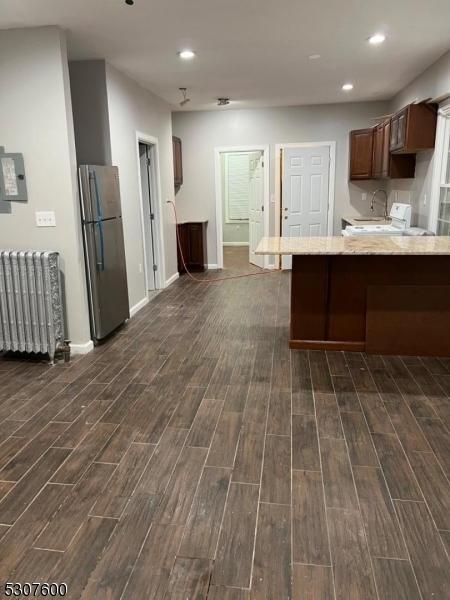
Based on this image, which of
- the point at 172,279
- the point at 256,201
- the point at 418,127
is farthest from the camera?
the point at 256,201

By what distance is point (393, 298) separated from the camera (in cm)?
372

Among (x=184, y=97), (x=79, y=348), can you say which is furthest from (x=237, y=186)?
(x=79, y=348)

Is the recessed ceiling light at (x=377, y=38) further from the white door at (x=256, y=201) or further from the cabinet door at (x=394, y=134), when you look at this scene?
the white door at (x=256, y=201)

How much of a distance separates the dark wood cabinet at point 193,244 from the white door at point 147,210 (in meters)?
1.22

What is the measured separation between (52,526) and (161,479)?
54 cm

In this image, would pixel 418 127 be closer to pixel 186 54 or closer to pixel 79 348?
pixel 186 54

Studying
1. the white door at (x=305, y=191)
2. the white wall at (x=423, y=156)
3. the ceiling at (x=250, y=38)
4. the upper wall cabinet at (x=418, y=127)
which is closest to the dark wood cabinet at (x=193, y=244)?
the white door at (x=305, y=191)

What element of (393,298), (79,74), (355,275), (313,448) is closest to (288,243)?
(355,275)

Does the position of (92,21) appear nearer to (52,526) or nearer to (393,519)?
(52,526)

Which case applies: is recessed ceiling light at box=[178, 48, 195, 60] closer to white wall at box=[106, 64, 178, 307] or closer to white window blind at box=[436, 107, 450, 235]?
white wall at box=[106, 64, 178, 307]

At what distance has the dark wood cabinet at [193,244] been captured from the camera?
7561 millimetres

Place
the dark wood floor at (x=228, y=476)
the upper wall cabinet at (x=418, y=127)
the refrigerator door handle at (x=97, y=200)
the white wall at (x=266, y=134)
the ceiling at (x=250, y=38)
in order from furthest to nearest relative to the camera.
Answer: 1. the white wall at (x=266, y=134)
2. the upper wall cabinet at (x=418, y=127)
3. the refrigerator door handle at (x=97, y=200)
4. the ceiling at (x=250, y=38)
5. the dark wood floor at (x=228, y=476)

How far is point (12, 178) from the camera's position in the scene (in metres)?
3.67

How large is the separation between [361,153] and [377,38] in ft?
10.0
